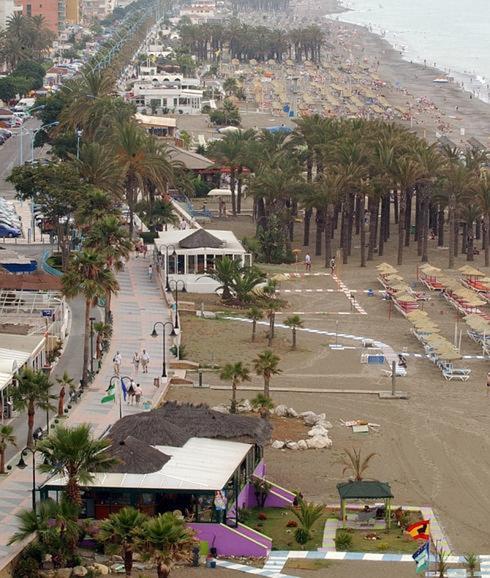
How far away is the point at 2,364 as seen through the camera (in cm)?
4681

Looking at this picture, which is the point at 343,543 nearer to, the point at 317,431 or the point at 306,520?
the point at 306,520

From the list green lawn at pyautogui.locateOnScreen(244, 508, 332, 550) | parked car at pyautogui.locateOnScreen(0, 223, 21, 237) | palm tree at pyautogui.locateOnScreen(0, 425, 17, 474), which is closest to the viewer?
green lawn at pyautogui.locateOnScreen(244, 508, 332, 550)

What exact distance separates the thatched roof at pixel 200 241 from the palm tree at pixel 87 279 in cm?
2013

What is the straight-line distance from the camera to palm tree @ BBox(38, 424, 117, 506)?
34.6m

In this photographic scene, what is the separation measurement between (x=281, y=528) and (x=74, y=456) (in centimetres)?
706

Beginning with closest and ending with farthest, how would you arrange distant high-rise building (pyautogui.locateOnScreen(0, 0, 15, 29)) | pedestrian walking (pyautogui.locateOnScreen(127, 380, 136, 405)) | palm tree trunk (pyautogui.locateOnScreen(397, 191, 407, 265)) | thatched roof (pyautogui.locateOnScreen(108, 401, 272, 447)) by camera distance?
thatched roof (pyautogui.locateOnScreen(108, 401, 272, 447))
pedestrian walking (pyautogui.locateOnScreen(127, 380, 136, 405))
palm tree trunk (pyautogui.locateOnScreen(397, 191, 407, 265))
distant high-rise building (pyautogui.locateOnScreen(0, 0, 15, 29))

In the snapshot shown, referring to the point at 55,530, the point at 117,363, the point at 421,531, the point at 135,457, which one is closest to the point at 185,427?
the point at 135,457

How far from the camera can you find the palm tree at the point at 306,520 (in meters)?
38.4

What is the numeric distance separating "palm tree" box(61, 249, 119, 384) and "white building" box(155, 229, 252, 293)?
17.8m

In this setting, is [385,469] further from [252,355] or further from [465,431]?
[252,355]

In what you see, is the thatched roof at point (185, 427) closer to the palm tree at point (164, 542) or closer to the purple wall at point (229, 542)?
the purple wall at point (229, 542)

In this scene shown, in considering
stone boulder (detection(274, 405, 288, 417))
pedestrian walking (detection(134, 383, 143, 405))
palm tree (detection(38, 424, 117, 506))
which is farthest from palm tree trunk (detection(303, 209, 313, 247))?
palm tree (detection(38, 424, 117, 506))

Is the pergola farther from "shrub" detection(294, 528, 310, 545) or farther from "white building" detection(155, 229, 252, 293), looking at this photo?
"white building" detection(155, 229, 252, 293)

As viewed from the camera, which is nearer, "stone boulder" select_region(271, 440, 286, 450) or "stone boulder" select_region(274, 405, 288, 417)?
"stone boulder" select_region(271, 440, 286, 450)
